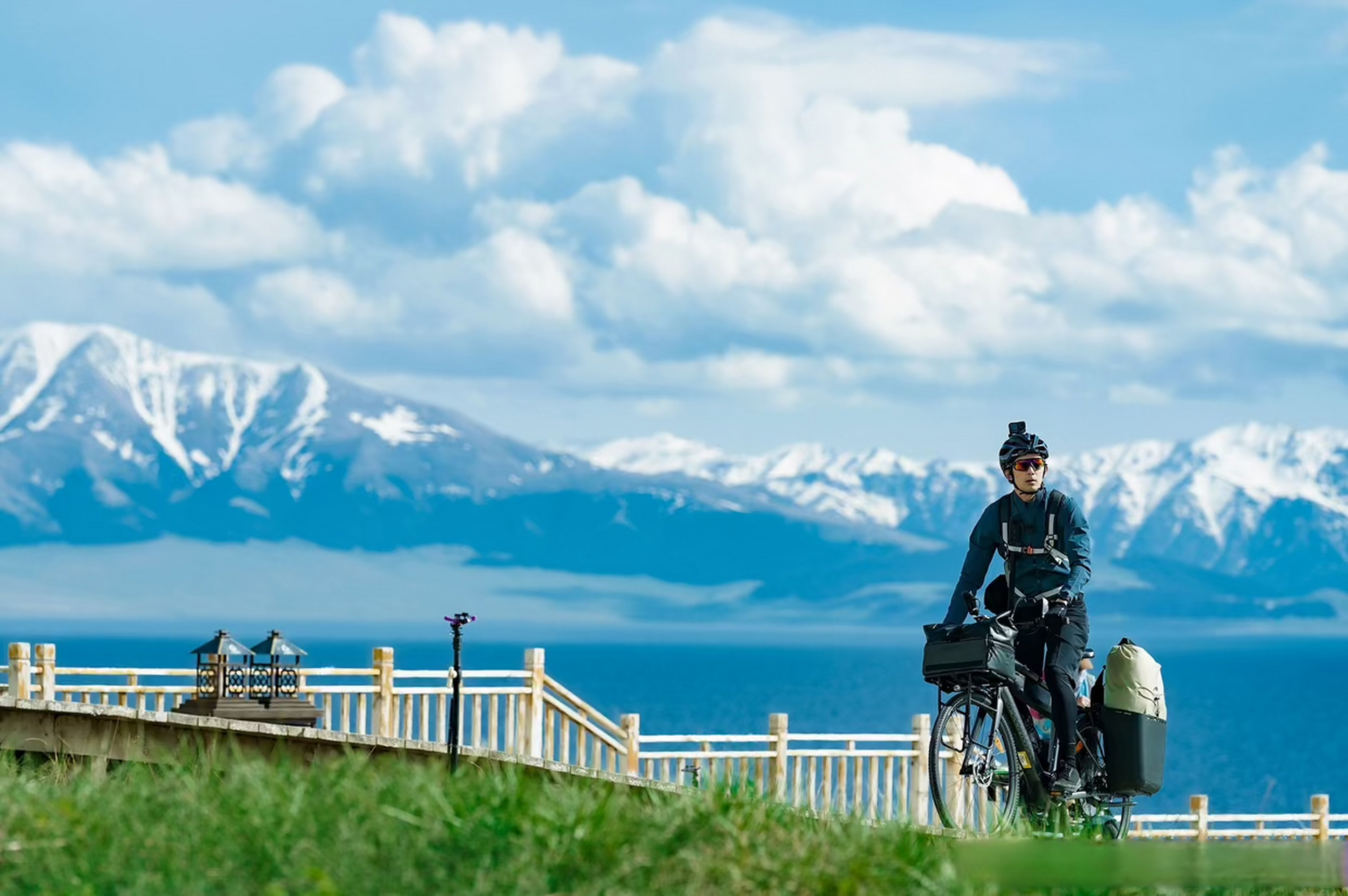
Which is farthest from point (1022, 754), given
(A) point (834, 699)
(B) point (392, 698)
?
(A) point (834, 699)

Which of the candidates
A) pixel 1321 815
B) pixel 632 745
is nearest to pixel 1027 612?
pixel 632 745

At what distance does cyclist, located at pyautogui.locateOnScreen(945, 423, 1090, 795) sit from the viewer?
9.95 metres

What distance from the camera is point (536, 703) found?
18.9m

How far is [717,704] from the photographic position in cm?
13562

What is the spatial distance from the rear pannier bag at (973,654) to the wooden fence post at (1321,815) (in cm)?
1326

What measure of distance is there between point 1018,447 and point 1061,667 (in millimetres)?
1224

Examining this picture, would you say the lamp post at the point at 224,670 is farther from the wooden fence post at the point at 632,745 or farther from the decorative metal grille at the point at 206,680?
the wooden fence post at the point at 632,745

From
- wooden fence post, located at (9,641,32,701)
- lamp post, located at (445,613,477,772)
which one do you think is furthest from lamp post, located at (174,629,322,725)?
lamp post, located at (445,613,477,772)

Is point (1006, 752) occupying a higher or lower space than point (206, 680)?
lower

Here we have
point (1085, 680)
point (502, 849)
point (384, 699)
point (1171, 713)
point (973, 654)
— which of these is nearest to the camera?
point (502, 849)

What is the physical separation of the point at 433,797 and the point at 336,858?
555mm

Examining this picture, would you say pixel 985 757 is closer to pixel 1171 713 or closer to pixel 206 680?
pixel 206 680

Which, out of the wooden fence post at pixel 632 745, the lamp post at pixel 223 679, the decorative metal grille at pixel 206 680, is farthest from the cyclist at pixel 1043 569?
the decorative metal grille at pixel 206 680

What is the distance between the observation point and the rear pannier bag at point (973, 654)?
945cm
